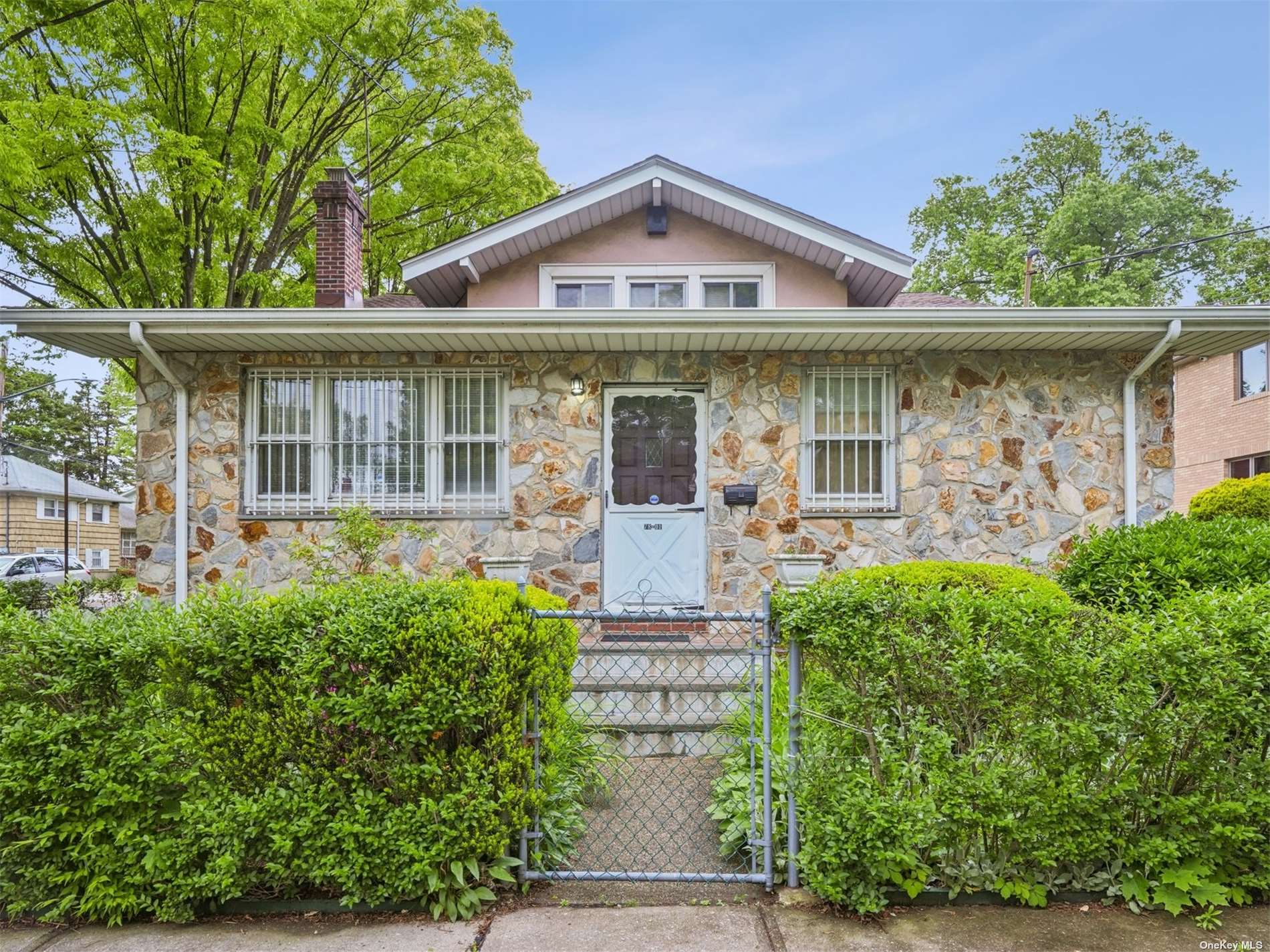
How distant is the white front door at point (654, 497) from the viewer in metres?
6.72

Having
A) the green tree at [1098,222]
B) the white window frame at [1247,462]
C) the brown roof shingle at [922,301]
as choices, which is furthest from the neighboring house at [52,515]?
the white window frame at [1247,462]

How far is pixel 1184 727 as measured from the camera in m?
2.62

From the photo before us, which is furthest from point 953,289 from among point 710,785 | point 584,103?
point 710,785

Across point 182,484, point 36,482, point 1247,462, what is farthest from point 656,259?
point 36,482

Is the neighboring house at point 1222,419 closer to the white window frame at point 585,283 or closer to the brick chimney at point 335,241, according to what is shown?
the white window frame at point 585,283

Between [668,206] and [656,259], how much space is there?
0.61 m

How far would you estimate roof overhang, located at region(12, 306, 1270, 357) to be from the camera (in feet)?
19.7

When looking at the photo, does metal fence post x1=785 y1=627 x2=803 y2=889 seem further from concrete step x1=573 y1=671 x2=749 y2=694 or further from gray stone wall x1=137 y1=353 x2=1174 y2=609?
gray stone wall x1=137 y1=353 x2=1174 y2=609

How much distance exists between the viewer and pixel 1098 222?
21609mm

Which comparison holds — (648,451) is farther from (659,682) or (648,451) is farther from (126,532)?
(126,532)

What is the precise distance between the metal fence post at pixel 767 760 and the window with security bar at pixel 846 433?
157 inches

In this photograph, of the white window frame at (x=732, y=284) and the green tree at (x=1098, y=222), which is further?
the green tree at (x=1098, y=222)

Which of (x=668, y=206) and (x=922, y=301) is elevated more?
(x=668, y=206)

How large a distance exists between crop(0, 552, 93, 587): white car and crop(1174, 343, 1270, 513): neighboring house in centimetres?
2537
